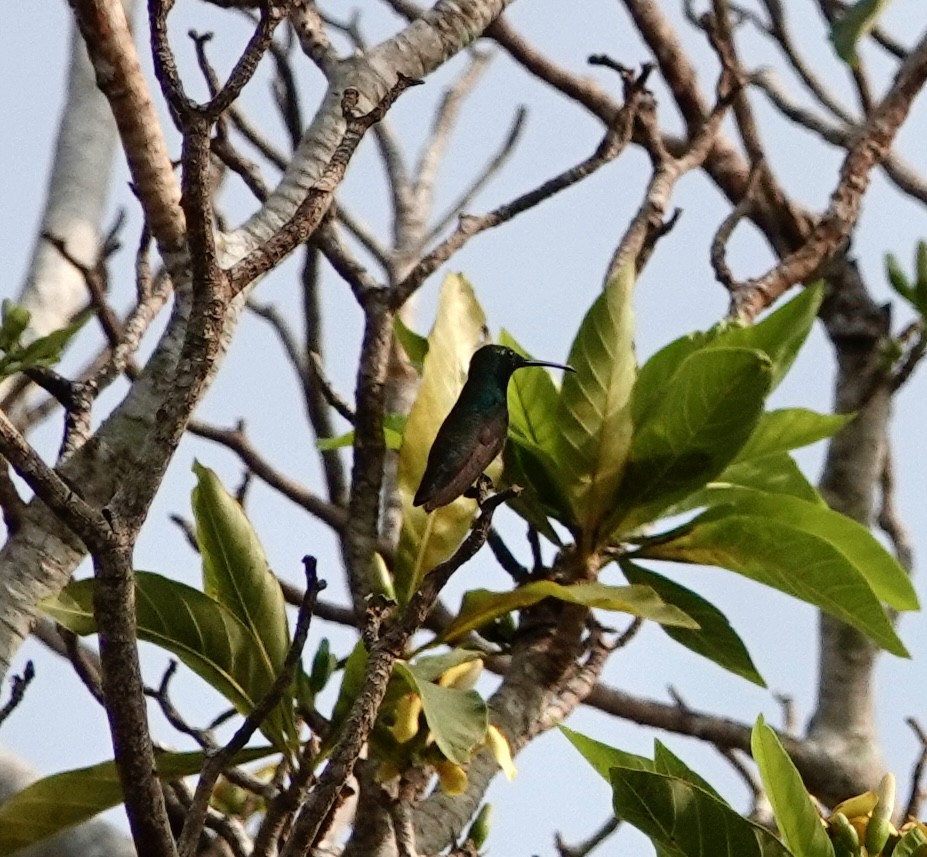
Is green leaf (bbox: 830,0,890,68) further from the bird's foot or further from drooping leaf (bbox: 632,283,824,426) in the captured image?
the bird's foot

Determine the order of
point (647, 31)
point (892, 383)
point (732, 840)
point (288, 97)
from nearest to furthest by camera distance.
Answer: point (732, 840) < point (288, 97) < point (892, 383) < point (647, 31)

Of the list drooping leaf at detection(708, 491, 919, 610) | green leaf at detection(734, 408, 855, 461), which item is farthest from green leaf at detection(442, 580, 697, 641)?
green leaf at detection(734, 408, 855, 461)

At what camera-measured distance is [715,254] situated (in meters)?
3.00

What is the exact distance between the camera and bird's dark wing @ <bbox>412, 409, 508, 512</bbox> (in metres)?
1.99

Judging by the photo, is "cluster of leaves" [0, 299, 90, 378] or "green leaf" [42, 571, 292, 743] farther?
"cluster of leaves" [0, 299, 90, 378]

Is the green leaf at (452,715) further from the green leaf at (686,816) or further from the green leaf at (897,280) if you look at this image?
the green leaf at (897,280)

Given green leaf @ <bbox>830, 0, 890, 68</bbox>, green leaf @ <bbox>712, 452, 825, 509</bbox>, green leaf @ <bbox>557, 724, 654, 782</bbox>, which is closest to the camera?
green leaf @ <bbox>557, 724, 654, 782</bbox>

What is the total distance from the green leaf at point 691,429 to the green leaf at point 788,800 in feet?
2.11

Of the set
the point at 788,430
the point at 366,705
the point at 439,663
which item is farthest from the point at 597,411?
the point at 366,705

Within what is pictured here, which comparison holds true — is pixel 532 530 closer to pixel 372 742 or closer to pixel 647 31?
pixel 372 742

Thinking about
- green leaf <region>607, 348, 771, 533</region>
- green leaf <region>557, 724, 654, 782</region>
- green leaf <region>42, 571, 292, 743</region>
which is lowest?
green leaf <region>557, 724, 654, 782</region>

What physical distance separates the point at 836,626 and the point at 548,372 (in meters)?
1.22

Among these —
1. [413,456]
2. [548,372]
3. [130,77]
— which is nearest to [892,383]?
[548,372]

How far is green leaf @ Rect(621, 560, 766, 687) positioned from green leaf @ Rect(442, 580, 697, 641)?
258 mm
